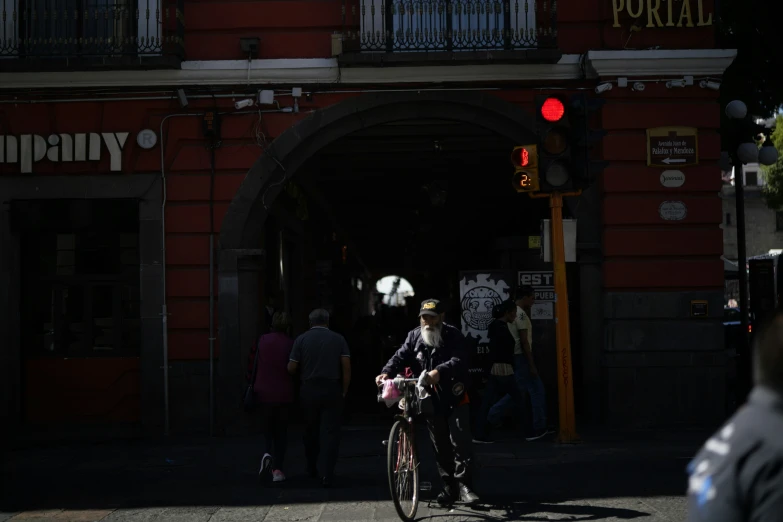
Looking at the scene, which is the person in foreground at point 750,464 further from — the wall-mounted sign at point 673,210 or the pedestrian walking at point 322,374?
the wall-mounted sign at point 673,210

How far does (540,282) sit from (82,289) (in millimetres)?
6527

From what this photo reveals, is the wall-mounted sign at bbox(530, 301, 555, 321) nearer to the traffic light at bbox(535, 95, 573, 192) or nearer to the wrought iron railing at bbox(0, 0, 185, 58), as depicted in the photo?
the traffic light at bbox(535, 95, 573, 192)

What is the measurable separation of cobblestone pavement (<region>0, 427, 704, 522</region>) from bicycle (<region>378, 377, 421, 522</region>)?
0.28 meters

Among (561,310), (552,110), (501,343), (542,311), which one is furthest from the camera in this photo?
(542,311)

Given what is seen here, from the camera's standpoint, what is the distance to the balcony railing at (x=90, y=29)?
12.9 m

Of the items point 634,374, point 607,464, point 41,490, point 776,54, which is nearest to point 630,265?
point 634,374

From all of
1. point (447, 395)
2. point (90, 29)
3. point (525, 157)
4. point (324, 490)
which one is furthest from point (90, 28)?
point (447, 395)

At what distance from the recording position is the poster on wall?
1354 cm

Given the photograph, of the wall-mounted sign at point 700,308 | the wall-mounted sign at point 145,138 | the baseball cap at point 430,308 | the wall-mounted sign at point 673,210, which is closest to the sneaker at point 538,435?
the wall-mounted sign at point 700,308

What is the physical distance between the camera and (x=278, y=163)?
13078mm

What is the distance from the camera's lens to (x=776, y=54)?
15.4 meters

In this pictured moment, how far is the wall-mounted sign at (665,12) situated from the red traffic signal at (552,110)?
3099 millimetres

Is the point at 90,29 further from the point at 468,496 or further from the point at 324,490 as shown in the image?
the point at 468,496

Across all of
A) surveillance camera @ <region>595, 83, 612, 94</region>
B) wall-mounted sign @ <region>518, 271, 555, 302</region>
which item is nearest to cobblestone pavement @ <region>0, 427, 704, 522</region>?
wall-mounted sign @ <region>518, 271, 555, 302</region>
